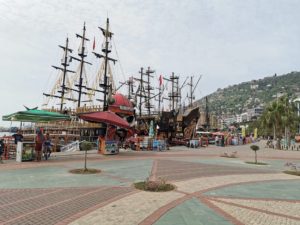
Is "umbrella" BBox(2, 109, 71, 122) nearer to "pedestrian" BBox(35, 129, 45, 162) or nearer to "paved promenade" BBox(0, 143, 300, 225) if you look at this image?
"pedestrian" BBox(35, 129, 45, 162)

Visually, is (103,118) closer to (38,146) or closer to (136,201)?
(38,146)

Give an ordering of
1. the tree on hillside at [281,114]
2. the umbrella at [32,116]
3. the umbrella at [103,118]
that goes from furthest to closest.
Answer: the tree on hillside at [281,114], the umbrella at [103,118], the umbrella at [32,116]

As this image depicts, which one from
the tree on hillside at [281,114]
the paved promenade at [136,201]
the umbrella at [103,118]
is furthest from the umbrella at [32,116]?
the tree on hillside at [281,114]

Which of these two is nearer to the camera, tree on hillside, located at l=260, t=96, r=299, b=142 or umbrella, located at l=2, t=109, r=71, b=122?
umbrella, located at l=2, t=109, r=71, b=122

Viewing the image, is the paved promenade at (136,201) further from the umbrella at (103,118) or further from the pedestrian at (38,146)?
the umbrella at (103,118)

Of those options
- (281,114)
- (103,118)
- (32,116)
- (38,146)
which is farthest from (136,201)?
(281,114)

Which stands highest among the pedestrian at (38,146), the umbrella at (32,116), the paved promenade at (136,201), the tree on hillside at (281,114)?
the tree on hillside at (281,114)

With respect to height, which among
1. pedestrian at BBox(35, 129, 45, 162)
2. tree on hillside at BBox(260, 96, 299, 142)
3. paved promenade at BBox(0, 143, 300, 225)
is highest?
tree on hillside at BBox(260, 96, 299, 142)

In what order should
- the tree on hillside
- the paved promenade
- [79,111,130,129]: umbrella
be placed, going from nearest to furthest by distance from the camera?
the paved promenade → [79,111,130,129]: umbrella → the tree on hillside

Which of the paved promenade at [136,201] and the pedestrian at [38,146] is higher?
the pedestrian at [38,146]

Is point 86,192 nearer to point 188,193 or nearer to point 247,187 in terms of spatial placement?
point 188,193

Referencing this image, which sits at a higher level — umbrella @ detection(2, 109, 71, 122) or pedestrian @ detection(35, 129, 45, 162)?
umbrella @ detection(2, 109, 71, 122)

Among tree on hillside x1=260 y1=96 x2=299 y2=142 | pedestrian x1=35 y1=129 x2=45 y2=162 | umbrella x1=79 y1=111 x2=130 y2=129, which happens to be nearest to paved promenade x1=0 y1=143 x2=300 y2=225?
pedestrian x1=35 y1=129 x2=45 y2=162

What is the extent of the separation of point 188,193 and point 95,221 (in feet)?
12.5
